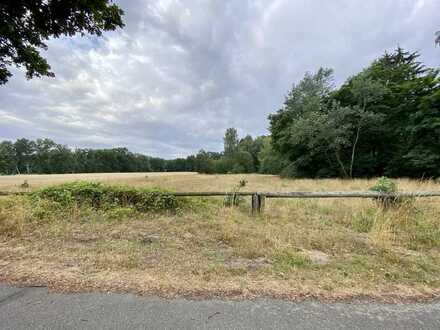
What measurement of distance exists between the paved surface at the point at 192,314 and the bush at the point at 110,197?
146 inches

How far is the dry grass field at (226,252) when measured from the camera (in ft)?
8.89

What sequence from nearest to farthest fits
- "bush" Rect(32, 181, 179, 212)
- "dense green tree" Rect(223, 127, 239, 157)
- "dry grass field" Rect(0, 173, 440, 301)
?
"dry grass field" Rect(0, 173, 440, 301) < "bush" Rect(32, 181, 179, 212) < "dense green tree" Rect(223, 127, 239, 157)

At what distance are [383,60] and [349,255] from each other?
36.5 meters

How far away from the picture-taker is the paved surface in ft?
6.69

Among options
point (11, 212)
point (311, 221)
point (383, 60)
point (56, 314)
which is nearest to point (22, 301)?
point (56, 314)

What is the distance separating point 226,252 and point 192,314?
1617 millimetres

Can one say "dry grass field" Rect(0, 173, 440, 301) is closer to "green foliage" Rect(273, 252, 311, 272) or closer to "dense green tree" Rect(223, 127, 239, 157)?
"green foliage" Rect(273, 252, 311, 272)

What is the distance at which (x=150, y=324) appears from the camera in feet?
6.68

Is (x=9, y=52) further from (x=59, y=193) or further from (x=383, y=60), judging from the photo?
(x=383, y=60)

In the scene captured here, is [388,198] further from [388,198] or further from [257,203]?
[257,203]

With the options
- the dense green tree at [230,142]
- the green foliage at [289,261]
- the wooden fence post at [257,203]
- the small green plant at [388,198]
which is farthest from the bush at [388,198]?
the dense green tree at [230,142]

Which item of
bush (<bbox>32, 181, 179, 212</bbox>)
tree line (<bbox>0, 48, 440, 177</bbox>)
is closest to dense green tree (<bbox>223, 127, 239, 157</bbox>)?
tree line (<bbox>0, 48, 440, 177</bbox>)

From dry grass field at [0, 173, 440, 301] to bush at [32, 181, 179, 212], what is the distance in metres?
0.32

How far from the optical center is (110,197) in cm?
634
